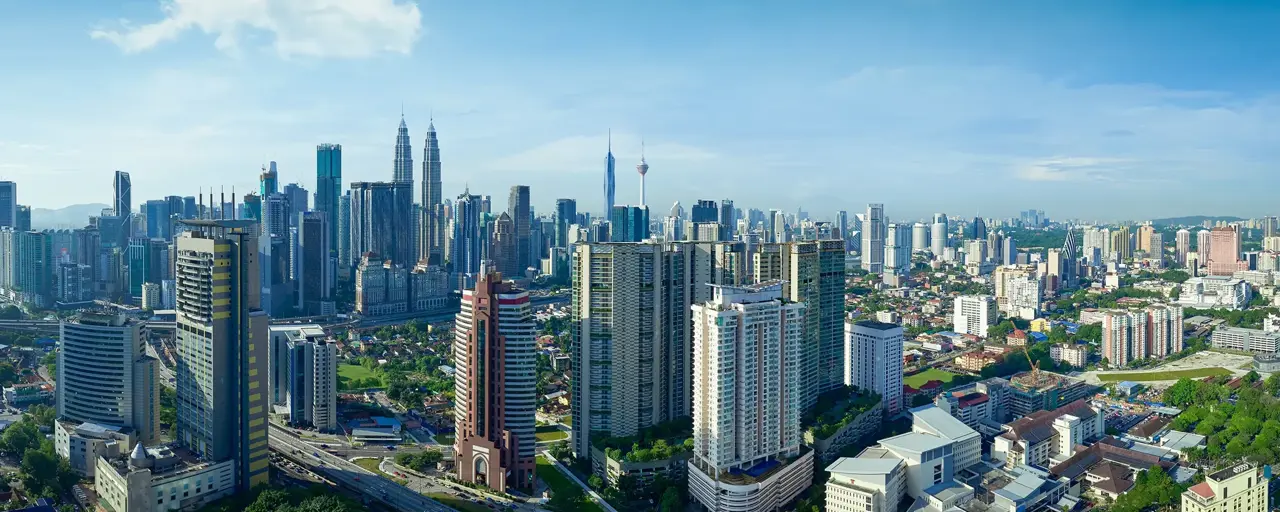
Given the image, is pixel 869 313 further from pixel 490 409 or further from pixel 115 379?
pixel 115 379

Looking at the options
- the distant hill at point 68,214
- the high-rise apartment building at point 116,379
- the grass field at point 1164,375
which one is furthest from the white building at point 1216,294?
the distant hill at point 68,214

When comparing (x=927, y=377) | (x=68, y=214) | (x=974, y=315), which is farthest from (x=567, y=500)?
(x=68, y=214)

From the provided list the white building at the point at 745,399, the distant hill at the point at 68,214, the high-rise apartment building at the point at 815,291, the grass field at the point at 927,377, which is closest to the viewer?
the white building at the point at 745,399

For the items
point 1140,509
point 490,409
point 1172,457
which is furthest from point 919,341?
point 490,409

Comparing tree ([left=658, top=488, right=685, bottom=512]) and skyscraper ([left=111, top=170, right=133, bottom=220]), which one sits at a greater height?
skyscraper ([left=111, top=170, right=133, bottom=220])

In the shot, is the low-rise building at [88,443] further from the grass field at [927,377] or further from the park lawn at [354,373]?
the grass field at [927,377]

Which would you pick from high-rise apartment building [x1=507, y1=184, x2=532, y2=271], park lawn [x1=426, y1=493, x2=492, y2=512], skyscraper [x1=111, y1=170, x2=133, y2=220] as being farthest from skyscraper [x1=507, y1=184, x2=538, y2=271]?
park lawn [x1=426, y1=493, x2=492, y2=512]

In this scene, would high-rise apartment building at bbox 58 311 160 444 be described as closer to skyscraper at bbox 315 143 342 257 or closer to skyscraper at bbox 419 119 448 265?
skyscraper at bbox 419 119 448 265
